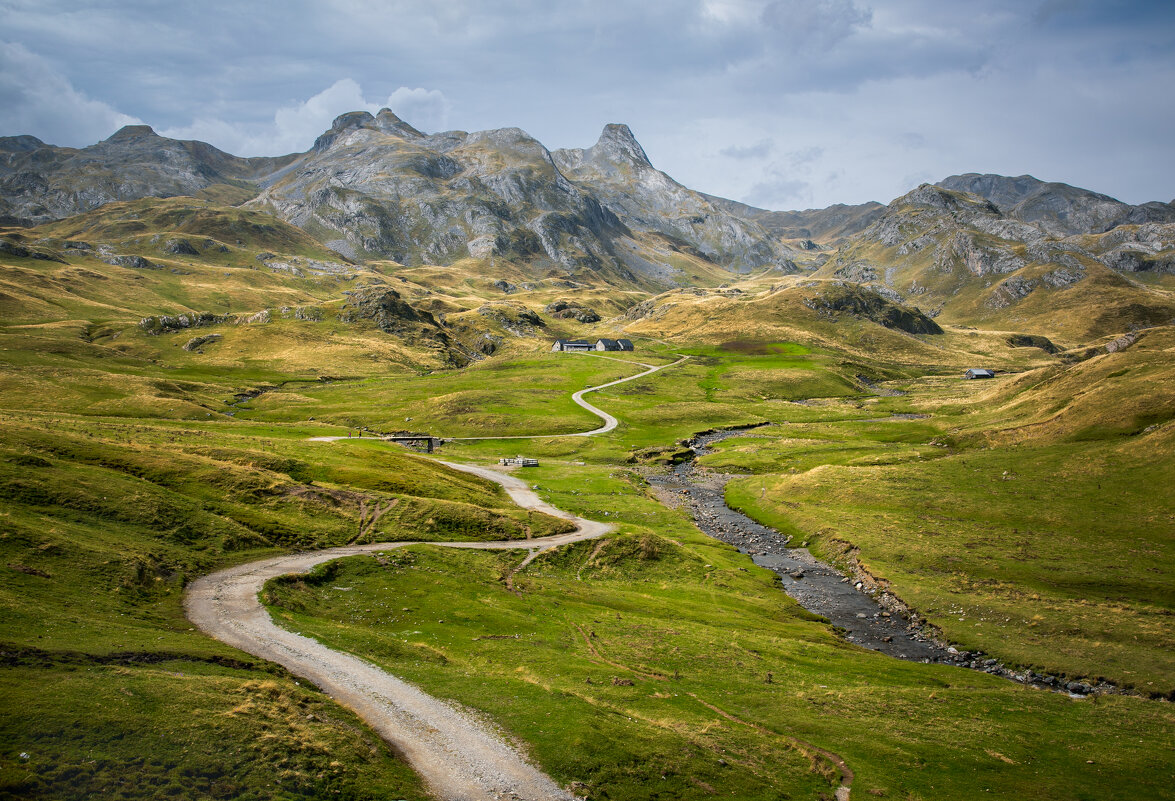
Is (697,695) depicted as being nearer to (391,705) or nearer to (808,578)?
(391,705)

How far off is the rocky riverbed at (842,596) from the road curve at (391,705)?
35.6m

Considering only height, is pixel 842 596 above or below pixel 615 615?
below

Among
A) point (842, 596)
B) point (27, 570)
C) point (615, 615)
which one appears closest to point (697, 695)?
point (615, 615)

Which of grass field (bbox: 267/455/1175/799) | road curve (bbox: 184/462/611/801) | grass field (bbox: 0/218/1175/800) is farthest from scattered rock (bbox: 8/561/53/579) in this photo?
grass field (bbox: 267/455/1175/799)

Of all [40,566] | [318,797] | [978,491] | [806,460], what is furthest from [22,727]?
[806,460]

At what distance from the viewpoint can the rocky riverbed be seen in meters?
44.4

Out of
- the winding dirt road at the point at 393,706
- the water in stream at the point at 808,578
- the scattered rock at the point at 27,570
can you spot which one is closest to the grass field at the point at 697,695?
the winding dirt road at the point at 393,706

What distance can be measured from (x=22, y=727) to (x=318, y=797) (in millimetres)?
9043

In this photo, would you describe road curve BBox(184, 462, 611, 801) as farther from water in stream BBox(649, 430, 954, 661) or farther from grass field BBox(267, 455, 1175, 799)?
water in stream BBox(649, 430, 954, 661)

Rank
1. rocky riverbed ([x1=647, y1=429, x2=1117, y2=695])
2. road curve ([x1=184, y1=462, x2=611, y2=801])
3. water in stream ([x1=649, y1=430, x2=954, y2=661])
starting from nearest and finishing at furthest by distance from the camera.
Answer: road curve ([x1=184, y1=462, x2=611, y2=801]) < rocky riverbed ([x1=647, y1=429, x2=1117, y2=695]) < water in stream ([x1=649, y1=430, x2=954, y2=661])

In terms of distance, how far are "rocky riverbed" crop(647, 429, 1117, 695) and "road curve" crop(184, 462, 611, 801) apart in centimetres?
3562

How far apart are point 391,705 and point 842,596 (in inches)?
1835

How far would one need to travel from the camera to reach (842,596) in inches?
2281

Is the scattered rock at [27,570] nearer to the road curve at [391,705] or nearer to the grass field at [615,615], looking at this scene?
the grass field at [615,615]
